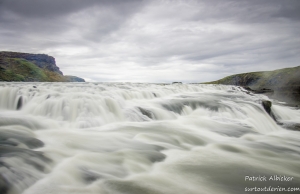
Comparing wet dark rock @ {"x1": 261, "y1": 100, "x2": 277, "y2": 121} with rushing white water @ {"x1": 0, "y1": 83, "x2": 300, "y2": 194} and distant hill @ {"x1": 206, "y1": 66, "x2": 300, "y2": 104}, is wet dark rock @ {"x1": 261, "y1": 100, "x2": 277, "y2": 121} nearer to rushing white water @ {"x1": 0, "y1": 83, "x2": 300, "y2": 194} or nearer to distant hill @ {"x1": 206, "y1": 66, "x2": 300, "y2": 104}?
rushing white water @ {"x1": 0, "y1": 83, "x2": 300, "y2": 194}

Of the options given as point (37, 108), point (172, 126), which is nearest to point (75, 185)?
point (172, 126)

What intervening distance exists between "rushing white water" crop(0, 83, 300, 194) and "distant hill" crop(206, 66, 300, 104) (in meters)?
32.7

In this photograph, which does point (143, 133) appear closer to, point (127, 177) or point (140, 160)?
point (140, 160)

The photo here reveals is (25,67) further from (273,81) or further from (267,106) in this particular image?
(267,106)

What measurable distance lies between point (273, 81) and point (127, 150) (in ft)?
195

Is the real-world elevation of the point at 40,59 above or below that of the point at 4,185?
above

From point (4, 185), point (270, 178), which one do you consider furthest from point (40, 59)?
point (270, 178)

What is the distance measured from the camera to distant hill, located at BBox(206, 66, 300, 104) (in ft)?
128

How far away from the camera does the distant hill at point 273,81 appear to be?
38981 mm

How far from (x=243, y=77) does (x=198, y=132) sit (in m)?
67.3

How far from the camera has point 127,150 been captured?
5215 mm

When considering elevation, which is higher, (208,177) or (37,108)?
(37,108)

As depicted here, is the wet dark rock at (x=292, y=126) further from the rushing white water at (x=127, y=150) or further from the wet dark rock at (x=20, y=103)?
the wet dark rock at (x=20, y=103)

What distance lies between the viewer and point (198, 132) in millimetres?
7641
